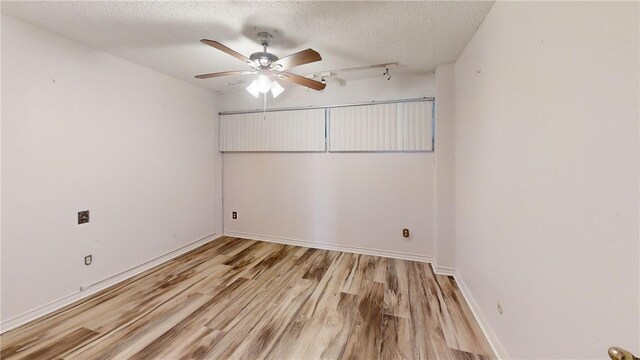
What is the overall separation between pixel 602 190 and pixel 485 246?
3.92ft

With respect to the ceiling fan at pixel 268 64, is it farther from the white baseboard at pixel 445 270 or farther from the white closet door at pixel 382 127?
the white baseboard at pixel 445 270

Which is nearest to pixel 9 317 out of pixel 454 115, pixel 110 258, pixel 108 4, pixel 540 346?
pixel 110 258

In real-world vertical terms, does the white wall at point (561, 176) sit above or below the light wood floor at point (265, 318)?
above

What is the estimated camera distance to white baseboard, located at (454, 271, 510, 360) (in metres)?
1.58

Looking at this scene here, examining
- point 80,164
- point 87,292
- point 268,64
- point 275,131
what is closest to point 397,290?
point 268,64

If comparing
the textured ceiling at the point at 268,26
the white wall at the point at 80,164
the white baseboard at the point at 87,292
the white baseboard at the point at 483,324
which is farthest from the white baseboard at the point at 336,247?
the textured ceiling at the point at 268,26

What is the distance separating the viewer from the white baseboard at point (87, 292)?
189 cm

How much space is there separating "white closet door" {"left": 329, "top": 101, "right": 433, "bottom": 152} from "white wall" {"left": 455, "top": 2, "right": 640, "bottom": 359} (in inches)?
45.6

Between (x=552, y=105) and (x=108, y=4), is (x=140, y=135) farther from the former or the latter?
(x=552, y=105)

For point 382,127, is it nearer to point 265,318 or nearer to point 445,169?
point 445,169

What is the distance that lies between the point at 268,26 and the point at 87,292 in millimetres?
3017

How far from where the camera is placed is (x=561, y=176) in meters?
1.04

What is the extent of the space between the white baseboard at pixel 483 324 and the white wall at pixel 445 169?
34 cm

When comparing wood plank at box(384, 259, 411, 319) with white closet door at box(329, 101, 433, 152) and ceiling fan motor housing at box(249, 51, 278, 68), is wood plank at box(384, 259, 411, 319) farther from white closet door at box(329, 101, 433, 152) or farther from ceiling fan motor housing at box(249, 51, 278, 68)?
ceiling fan motor housing at box(249, 51, 278, 68)
